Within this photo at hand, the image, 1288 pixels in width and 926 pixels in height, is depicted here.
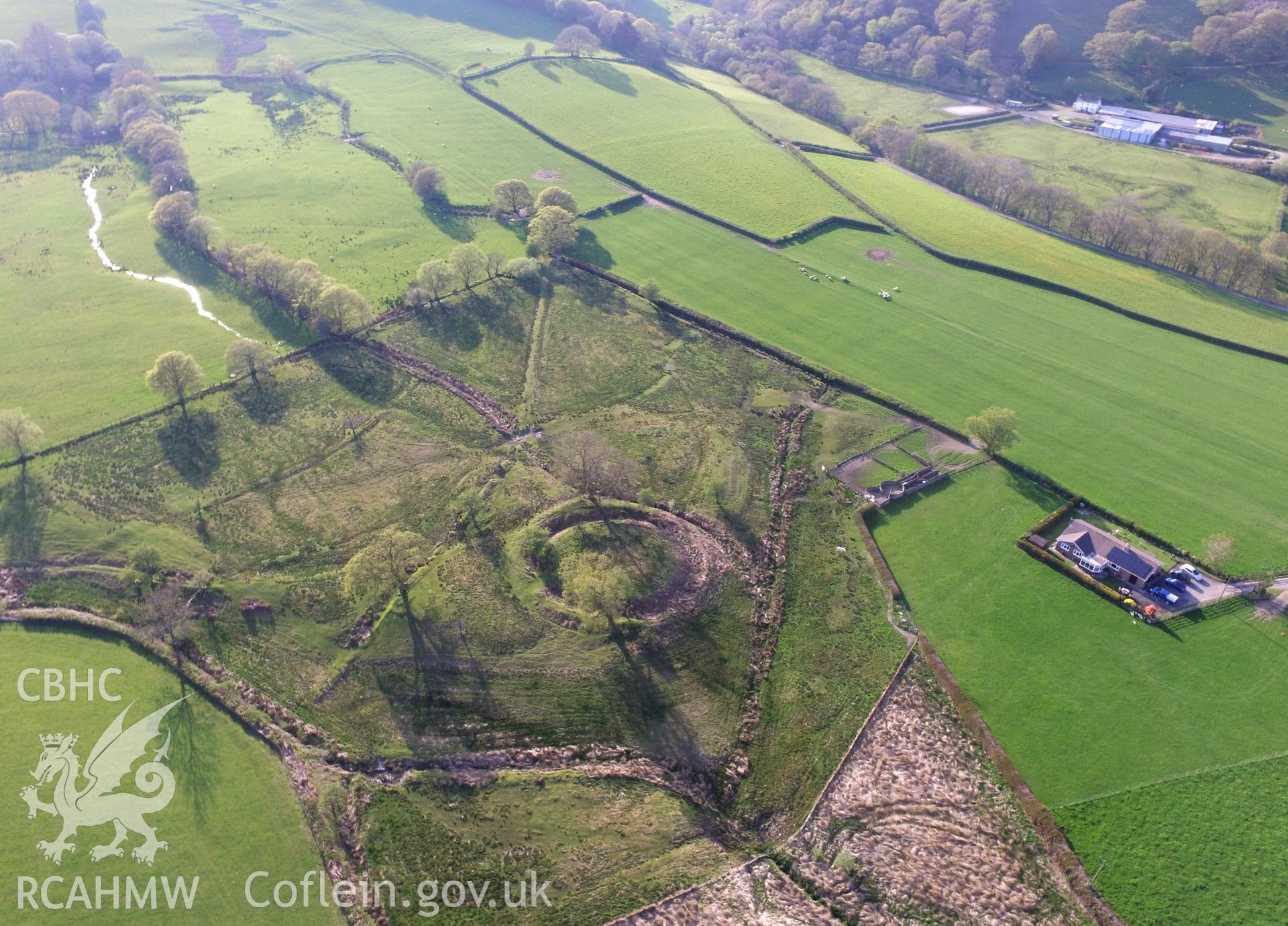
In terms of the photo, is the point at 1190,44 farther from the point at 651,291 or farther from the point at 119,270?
the point at 119,270

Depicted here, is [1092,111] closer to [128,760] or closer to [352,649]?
[352,649]

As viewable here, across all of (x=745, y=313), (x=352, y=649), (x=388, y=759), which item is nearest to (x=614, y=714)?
(x=388, y=759)

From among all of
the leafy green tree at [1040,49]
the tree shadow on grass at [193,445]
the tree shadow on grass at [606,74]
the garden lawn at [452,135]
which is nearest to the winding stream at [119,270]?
the tree shadow on grass at [193,445]

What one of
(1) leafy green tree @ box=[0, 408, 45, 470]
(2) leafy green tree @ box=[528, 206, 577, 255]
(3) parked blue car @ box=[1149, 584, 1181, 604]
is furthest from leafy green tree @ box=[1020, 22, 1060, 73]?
(1) leafy green tree @ box=[0, 408, 45, 470]

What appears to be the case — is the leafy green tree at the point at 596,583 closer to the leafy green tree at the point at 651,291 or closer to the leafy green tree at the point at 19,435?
the leafy green tree at the point at 651,291

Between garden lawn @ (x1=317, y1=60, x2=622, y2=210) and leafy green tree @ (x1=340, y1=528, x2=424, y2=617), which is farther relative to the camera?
garden lawn @ (x1=317, y1=60, x2=622, y2=210)

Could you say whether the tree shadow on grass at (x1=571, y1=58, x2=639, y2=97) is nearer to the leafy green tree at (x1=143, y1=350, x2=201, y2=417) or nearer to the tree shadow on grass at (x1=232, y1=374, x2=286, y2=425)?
the tree shadow on grass at (x1=232, y1=374, x2=286, y2=425)

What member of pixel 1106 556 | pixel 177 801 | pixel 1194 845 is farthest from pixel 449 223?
pixel 1194 845

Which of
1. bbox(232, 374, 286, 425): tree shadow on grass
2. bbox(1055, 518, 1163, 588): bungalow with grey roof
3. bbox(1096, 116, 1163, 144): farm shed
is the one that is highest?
bbox(1096, 116, 1163, 144): farm shed

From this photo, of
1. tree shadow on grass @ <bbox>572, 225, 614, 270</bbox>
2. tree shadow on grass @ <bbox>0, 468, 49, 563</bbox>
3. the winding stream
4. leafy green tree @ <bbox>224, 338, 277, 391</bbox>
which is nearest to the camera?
tree shadow on grass @ <bbox>0, 468, 49, 563</bbox>
